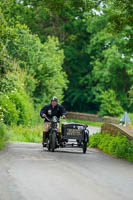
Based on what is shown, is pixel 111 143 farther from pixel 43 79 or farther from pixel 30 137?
pixel 43 79

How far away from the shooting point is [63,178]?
443 inches

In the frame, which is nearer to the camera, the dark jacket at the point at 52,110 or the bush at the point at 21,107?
the dark jacket at the point at 52,110

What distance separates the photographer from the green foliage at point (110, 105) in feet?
195

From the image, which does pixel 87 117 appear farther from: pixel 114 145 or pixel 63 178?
pixel 63 178

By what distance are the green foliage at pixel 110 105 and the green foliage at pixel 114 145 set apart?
35.6 meters

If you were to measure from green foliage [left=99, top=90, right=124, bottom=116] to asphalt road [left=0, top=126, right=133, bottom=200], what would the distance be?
4367cm

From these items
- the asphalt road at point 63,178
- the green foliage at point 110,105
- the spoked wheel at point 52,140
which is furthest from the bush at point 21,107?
the green foliage at point 110,105

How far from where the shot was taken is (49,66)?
138ft

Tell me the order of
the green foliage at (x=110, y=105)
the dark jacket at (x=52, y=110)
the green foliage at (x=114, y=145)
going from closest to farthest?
1. the green foliage at (x=114, y=145)
2. the dark jacket at (x=52, y=110)
3. the green foliage at (x=110, y=105)

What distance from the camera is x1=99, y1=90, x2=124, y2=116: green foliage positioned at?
195 feet

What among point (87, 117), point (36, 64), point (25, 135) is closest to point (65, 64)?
point (87, 117)

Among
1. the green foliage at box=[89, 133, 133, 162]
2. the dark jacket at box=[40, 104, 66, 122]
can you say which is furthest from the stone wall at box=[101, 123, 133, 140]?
the dark jacket at box=[40, 104, 66, 122]

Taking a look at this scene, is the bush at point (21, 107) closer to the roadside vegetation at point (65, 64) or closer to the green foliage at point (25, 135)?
the roadside vegetation at point (65, 64)

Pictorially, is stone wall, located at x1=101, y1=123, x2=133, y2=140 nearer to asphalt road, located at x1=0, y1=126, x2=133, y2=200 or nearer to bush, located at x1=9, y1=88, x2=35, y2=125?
asphalt road, located at x1=0, y1=126, x2=133, y2=200
